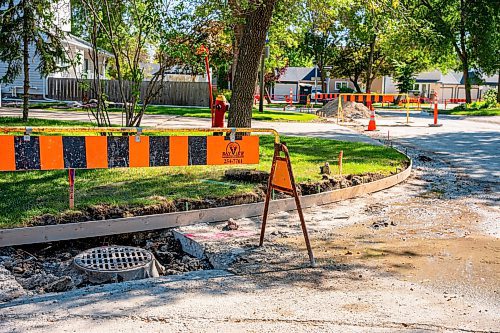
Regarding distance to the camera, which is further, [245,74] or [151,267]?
[245,74]

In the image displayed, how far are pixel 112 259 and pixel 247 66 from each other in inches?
247

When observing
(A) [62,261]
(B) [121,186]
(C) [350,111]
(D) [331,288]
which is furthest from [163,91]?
(D) [331,288]

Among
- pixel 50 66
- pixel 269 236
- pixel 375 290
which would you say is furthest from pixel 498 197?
pixel 50 66

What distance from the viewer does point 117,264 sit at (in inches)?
250

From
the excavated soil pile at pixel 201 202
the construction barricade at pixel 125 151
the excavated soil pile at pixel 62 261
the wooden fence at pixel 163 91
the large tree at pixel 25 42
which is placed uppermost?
the large tree at pixel 25 42

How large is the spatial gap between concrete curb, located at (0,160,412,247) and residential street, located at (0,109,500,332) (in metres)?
0.25

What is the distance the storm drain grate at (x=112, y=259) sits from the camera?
621 cm

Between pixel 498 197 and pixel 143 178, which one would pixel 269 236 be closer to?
pixel 143 178

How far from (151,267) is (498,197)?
21.1 feet

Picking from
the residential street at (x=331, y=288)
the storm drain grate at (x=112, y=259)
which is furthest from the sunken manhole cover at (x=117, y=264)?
the residential street at (x=331, y=288)

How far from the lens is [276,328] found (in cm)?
476

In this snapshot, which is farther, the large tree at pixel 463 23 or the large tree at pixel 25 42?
the large tree at pixel 463 23

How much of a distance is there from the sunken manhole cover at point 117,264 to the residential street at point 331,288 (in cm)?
42

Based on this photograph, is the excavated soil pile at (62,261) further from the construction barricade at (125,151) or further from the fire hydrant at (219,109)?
the fire hydrant at (219,109)
